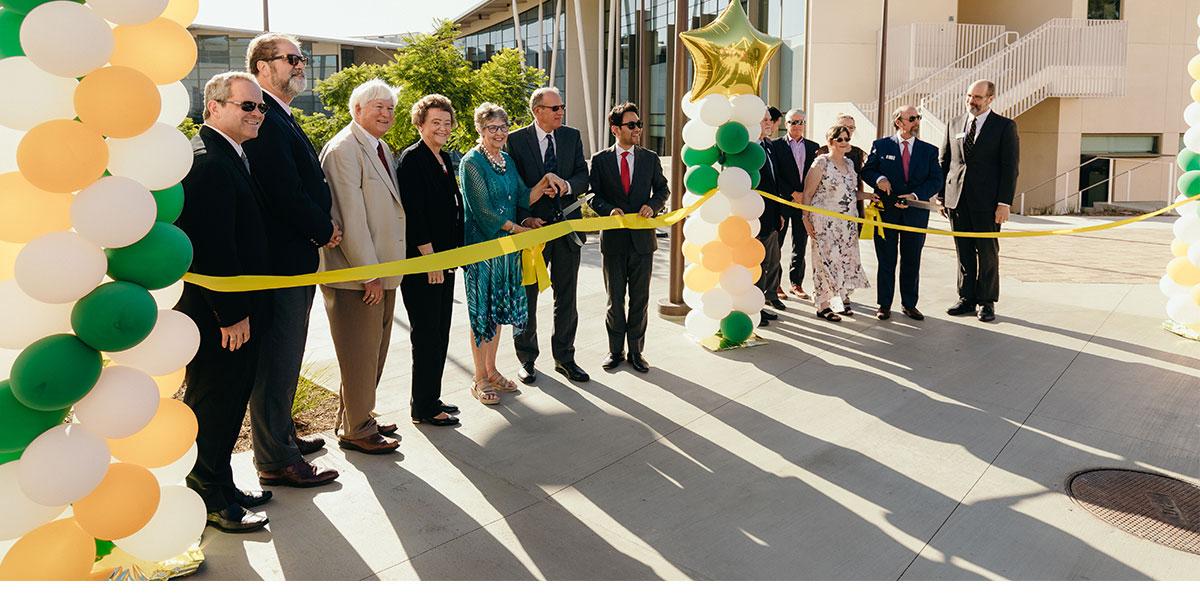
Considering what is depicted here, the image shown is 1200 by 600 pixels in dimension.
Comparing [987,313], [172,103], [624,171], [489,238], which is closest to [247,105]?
[172,103]

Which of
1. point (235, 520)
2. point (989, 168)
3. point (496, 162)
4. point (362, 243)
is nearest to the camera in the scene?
point (235, 520)

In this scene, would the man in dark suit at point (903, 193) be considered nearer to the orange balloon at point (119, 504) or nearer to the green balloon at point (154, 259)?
the green balloon at point (154, 259)

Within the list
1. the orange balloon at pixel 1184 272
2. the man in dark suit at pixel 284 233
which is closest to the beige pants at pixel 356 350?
the man in dark suit at pixel 284 233

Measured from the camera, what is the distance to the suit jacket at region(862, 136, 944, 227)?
27.8 ft

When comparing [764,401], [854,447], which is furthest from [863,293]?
[854,447]

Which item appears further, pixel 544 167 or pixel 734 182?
pixel 734 182

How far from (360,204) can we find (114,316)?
1941 millimetres

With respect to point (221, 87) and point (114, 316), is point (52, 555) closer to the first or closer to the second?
point (114, 316)

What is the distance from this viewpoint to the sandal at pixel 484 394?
6.02 meters

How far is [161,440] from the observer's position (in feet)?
11.3

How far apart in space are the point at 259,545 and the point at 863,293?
735 cm

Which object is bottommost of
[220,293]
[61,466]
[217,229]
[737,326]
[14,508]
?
[737,326]

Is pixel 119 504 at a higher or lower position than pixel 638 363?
higher

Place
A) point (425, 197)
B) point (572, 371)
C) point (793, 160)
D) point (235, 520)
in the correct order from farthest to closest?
point (793, 160) < point (572, 371) < point (425, 197) < point (235, 520)
